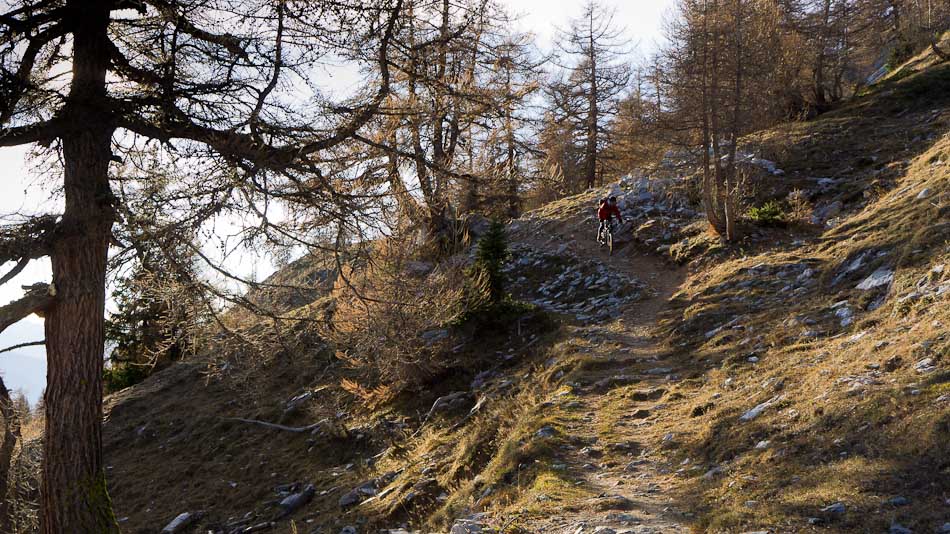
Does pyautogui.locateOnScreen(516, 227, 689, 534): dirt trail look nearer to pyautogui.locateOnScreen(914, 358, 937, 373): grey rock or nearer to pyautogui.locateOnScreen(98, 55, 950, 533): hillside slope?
pyautogui.locateOnScreen(98, 55, 950, 533): hillside slope

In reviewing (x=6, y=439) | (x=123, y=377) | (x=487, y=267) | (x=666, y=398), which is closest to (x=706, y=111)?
(x=487, y=267)

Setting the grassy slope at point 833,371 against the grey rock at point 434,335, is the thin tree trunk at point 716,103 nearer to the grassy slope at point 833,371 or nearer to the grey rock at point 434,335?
the grassy slope at point 833,371

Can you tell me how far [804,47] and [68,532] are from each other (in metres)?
27.6

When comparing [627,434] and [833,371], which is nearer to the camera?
[833,371]

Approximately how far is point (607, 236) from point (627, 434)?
1177 cm

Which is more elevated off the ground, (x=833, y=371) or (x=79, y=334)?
(x=79, y=334)

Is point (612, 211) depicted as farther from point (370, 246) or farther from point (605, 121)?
point (605, 121)

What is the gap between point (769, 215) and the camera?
14.6 metres

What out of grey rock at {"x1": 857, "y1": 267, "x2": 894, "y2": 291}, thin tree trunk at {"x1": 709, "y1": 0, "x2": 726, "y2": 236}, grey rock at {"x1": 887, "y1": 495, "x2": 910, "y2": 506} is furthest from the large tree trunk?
thin tree trunk at {"x1": 709, "y1": 0, "x2": 726, "y2": 236}

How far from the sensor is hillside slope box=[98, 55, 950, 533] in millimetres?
4930

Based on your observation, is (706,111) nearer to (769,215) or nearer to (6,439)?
(769,215)

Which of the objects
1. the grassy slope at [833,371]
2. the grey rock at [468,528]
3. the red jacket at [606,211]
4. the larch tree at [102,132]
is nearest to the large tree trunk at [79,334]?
the larch tree at [102,132]

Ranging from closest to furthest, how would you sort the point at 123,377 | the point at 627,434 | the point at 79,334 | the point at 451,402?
the point at 79,334
the point at 627,434
the point at 451,402
the point at 123,377

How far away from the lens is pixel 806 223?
14.0 meters
